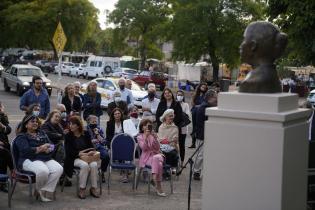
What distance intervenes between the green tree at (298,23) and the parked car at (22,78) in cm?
1392

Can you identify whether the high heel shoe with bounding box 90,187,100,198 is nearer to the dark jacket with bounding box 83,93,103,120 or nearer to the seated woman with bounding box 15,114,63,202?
the seated woman with bounding box 15,114,63,202

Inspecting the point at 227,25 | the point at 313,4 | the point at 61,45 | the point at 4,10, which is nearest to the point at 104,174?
the point at 313,4

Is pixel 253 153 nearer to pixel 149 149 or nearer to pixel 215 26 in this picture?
pixel 149 149

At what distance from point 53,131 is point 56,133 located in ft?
0.24

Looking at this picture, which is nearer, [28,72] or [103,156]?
[103,156]

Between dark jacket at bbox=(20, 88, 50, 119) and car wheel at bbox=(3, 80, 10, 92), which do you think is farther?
car wheel at bbox=(3, 80, 10, 92)

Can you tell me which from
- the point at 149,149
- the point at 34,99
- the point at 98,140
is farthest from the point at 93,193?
the point at 34,99

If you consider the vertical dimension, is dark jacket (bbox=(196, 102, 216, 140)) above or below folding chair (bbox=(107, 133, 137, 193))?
above

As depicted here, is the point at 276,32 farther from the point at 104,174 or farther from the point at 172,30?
the point at 172,30

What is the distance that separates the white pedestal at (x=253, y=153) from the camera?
525 centimetres

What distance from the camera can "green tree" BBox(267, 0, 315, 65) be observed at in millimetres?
18234

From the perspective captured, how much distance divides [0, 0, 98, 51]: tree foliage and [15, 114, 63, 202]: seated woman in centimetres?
5035

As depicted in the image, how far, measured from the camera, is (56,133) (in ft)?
32.9

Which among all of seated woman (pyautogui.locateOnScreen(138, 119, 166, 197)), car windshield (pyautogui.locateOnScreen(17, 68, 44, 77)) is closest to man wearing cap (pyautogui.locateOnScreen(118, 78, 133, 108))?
seated woman (pyautogui.locateOnScreen(138, 119, 166, 197))
